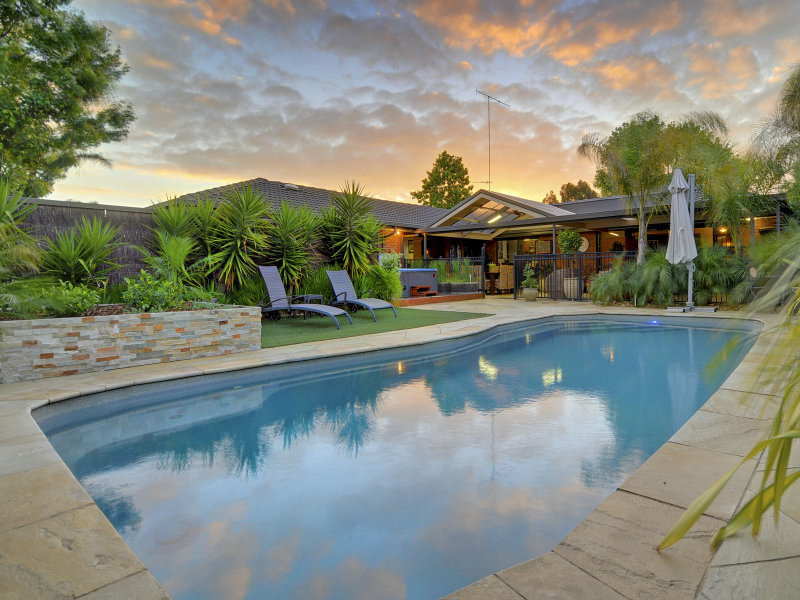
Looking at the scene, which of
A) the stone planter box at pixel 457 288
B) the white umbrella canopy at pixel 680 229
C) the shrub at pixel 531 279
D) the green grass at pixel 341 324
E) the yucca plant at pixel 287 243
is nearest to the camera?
the green grass at pixel 341 324

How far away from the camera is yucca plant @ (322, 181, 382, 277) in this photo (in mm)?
10500

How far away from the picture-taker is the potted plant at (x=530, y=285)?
583 inches

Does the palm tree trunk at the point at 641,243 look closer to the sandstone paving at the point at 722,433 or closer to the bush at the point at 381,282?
the bush at the point at 381,282

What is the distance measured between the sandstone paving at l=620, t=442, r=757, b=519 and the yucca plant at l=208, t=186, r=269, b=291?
7.87 m

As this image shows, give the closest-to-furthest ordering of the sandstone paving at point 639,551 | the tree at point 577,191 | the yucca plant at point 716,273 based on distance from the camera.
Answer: the sandstone paving at point 639,551 < the yucca plant at point 716,273 < the tree at point 577,191

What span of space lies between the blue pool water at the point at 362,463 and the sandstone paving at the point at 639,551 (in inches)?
15.8

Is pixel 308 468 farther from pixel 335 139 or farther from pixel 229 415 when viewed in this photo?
pixel 335 139

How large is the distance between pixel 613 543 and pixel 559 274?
14.4 m

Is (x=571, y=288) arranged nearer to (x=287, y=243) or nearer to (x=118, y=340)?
(x=287, y=243)

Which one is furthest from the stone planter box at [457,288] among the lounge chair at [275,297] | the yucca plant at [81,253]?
the yucca plant at [81,253]

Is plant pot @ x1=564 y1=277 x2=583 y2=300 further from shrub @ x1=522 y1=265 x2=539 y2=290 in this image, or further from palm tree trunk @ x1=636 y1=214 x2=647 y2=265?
palm tree trunk @ x1=636 y1=214 x2=647 y2=265

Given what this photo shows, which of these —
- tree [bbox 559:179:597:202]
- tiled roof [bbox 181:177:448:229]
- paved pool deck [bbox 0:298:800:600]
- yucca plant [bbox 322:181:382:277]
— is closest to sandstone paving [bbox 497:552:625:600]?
paved pool deck [bbox 0:298:800:600]

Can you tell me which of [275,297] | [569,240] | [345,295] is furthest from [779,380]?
[569,240]

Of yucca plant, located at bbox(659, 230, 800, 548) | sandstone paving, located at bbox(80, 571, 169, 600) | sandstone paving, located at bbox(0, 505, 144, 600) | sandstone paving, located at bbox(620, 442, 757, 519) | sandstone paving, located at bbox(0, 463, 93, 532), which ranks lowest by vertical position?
sandstone paving, located at bbox(80, 571, 169, 600)
